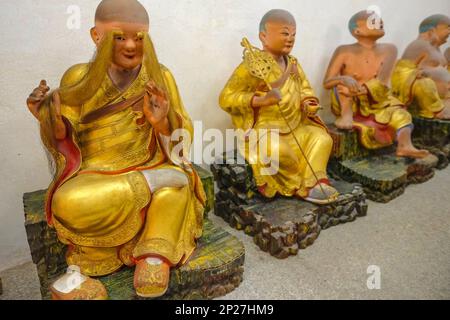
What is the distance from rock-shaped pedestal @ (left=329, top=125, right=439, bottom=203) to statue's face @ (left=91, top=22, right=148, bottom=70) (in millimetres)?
1874

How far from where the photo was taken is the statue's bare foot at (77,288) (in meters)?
1.60

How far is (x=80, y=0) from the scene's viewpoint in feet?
7.10

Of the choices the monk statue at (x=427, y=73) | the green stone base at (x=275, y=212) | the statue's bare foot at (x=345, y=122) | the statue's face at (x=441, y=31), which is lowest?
the green stone base at (x=275, y=212)

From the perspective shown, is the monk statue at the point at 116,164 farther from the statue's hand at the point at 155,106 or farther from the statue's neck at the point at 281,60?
the statue's neck at the point at 281,60

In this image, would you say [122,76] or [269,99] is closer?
[122,76]

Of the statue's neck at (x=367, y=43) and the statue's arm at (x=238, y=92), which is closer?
the statue's arm at (x=238, y=92)

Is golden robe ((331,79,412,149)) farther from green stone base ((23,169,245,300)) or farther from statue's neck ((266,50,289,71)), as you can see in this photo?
green stone base ((23,169,245,300))

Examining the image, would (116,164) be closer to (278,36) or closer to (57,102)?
(57,102)

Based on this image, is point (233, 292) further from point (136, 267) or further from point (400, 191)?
point (400, 191)

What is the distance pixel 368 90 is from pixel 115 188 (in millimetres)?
2268

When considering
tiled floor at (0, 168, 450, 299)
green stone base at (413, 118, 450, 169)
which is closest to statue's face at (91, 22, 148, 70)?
tiled floor at (0, 168, 450, 299)

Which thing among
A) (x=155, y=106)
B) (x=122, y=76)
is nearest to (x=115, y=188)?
(x=155, y=106)

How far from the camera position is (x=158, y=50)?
8.29 feet

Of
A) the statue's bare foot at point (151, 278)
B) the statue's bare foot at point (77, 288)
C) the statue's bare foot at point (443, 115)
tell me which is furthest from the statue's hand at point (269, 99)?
the statue's bare foot at point (443, 115)
